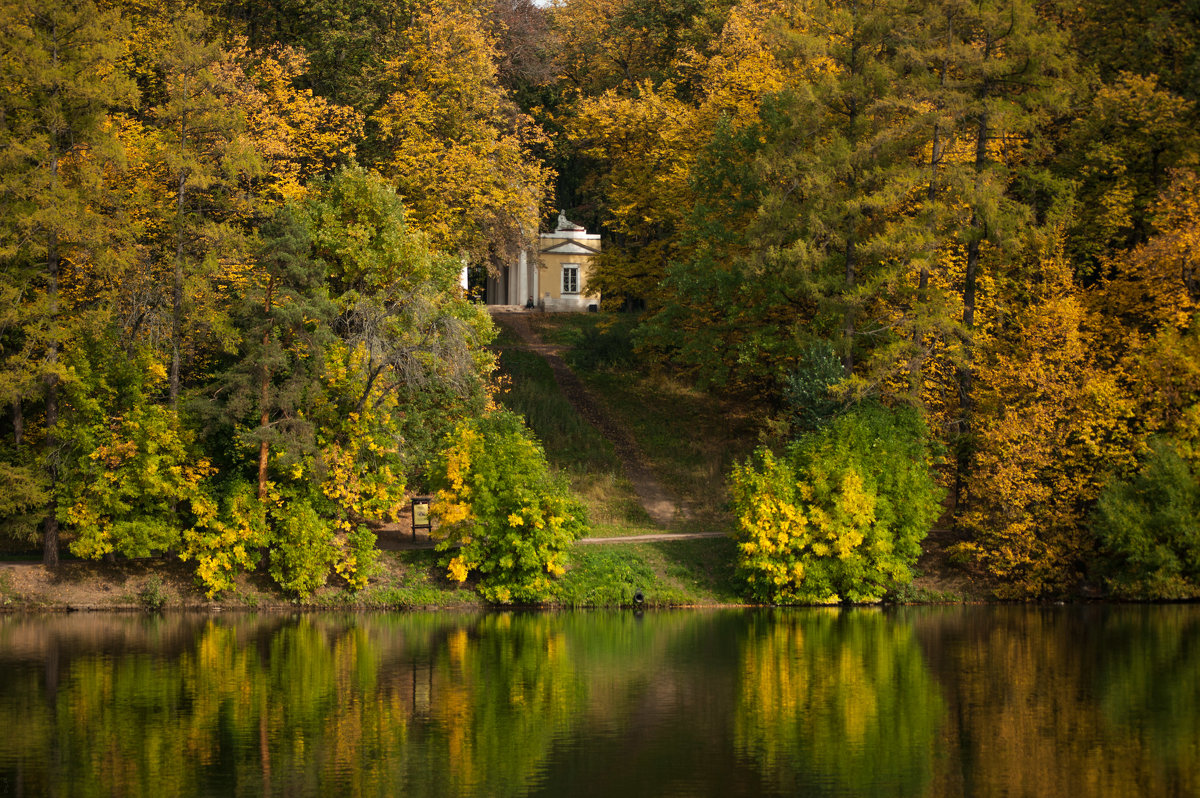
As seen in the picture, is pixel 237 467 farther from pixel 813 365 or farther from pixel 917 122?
pixel 917 122

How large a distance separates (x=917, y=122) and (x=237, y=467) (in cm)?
2278

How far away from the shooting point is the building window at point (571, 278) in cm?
6738

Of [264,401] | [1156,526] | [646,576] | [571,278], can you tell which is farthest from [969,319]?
[571,278]

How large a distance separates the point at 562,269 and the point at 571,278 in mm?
724

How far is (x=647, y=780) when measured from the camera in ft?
58.2

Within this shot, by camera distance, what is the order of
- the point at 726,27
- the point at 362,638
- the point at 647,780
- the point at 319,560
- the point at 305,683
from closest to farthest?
the point at 647,780 → the point at 305,683 → the point at 362,638 → the point at 319,560 → the point at 726,27

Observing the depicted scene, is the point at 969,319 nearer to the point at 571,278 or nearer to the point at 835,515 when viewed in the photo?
the point at 835,515

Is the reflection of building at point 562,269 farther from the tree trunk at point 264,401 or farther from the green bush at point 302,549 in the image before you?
the green bush at point 302,549

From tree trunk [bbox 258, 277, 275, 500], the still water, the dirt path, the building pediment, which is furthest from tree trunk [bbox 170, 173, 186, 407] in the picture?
the building pediment

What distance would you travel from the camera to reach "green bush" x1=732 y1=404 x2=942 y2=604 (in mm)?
35188

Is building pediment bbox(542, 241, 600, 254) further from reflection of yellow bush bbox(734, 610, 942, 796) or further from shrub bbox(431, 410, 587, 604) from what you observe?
reflection of yellow bush bbox(734, 610, 942, 796)

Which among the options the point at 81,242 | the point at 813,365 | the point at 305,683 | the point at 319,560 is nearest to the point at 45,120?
the point at 81,242

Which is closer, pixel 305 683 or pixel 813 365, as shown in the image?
pixel 305 683

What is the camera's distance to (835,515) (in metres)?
35.5
